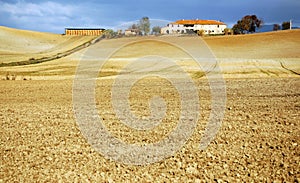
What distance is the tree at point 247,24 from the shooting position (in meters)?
88.2

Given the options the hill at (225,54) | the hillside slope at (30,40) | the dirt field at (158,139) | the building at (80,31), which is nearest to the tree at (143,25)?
the hill at (225,54)

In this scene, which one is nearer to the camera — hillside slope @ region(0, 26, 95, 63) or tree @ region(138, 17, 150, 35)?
tree @ region(138, 17, 150, 35)

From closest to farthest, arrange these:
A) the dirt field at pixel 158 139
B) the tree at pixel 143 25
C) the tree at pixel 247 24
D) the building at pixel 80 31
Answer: the dirt field at pixel 158 139 → the tree at pixel 143 25 → the building at pixel 80 31 → the tree at pixel 247 24

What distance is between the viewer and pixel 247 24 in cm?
8862

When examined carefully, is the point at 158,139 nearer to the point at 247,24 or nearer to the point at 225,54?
the point at 225,54

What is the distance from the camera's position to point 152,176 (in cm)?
601

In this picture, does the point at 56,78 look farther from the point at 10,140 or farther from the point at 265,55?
the point at 265,55

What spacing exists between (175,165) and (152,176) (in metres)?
0.59

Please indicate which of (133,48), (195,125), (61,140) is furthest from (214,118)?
(133,48)

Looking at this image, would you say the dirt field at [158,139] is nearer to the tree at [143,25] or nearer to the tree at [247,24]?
the tree at [143,25]

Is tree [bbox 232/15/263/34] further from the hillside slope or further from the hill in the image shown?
the hillside slope

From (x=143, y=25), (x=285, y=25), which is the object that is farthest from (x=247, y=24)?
(x=143, y=25)

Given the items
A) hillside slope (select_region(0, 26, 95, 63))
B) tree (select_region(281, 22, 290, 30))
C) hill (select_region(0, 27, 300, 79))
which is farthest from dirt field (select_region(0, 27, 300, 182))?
tree (select_region(281, 22, 290, 30))

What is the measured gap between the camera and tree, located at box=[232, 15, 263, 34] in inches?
3472
